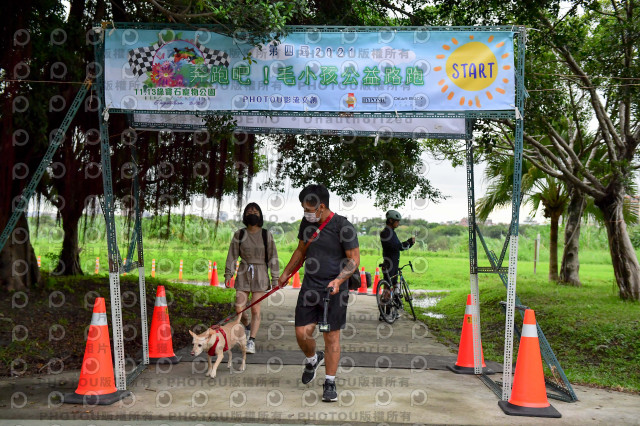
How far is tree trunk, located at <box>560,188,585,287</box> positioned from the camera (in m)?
17.6

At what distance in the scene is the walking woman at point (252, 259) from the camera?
24.6 feet

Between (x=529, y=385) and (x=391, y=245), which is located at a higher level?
(x=391, y=245)

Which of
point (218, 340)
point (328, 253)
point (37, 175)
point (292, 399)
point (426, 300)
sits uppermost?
point (37, 175)

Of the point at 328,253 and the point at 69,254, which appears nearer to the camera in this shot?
the point at 328,253

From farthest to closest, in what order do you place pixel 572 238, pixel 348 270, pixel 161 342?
pixel 572 238 → pixel 161 342 → pixel 348 270

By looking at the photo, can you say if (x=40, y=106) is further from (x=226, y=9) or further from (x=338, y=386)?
(x=338, y=386)

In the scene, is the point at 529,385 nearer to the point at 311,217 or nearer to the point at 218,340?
the point at 311,217

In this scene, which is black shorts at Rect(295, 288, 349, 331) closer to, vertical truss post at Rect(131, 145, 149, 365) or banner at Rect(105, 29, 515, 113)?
banner at Rect(105, 29, 515, 113)

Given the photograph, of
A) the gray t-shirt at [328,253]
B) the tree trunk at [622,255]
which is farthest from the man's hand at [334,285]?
the tree trunk at [622,255]

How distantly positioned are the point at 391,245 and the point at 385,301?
99cm

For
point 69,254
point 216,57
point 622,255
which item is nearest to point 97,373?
point 216,57

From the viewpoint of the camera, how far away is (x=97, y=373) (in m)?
5.61

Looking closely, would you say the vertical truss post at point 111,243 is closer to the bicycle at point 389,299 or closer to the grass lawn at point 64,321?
the grass lawn at point 64,321

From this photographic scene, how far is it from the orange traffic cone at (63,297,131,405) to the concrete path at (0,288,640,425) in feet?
0.33
